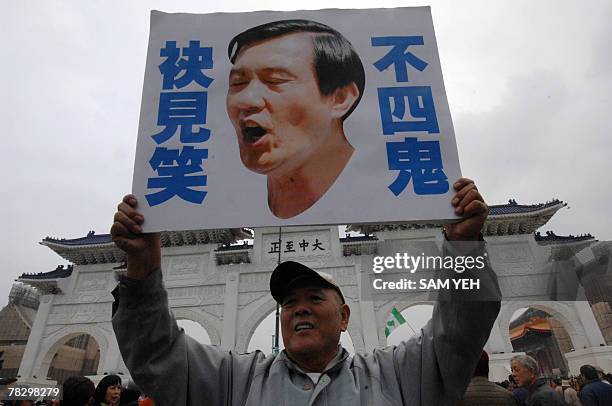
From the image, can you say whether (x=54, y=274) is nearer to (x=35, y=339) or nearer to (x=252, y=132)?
(x=35, y=339)

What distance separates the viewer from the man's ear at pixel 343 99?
1657mm

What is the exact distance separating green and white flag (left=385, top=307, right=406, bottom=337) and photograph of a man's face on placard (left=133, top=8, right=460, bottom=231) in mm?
11524

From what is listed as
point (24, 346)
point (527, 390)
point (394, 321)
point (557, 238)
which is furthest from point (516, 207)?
point (24, 346)

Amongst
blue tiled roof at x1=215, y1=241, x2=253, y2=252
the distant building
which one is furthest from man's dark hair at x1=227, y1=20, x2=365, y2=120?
the distant building

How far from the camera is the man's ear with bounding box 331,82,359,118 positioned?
166cm

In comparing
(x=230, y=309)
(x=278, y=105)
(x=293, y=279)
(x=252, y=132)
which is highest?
(x=230, y=309)

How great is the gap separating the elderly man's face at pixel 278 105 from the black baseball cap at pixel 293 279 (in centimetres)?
41

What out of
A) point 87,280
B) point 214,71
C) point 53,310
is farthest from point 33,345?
point 214,71

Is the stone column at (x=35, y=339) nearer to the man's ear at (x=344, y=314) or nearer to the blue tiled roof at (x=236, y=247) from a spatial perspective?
the blue tiled roof at (x=236, y=247)

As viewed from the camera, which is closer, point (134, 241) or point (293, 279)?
point (134, 241)

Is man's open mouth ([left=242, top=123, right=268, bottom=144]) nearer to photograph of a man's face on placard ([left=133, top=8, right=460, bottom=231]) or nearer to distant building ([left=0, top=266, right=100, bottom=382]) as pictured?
photograph of a man's face on placard ([left=133, top=8, right=460, bottom=231])

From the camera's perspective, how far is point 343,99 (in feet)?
5.53

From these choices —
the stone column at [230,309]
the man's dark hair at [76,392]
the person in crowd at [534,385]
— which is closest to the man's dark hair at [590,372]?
the person in crowd at [534,385]

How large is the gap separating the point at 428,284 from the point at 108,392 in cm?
337
